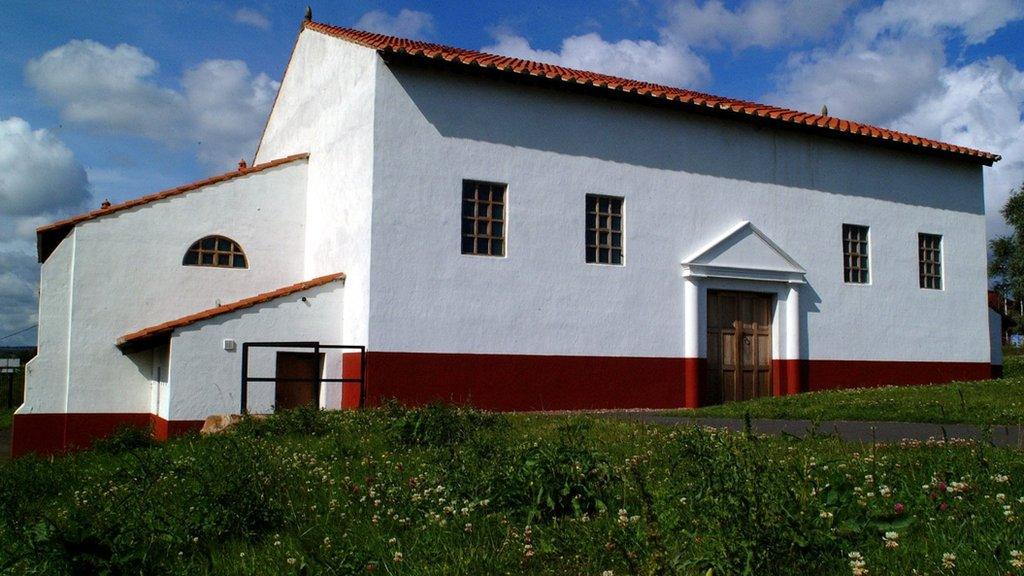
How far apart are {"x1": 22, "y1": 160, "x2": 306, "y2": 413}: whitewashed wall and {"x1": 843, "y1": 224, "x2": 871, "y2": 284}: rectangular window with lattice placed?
11.1 m

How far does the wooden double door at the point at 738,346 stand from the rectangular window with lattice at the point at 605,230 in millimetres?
2201

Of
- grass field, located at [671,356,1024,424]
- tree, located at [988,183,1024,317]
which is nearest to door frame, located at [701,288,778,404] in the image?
grass field, located at [671,356,1024,424]

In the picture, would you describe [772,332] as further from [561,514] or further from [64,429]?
[64,429]

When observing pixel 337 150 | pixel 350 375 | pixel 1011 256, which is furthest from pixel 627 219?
pixel 1011 256

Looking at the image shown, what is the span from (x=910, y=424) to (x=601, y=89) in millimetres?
7261

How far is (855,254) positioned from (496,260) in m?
8.25

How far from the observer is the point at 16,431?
13.6 m

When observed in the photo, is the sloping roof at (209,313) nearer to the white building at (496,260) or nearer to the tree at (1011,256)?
the white building at (496,260)

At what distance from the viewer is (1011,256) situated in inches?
1743

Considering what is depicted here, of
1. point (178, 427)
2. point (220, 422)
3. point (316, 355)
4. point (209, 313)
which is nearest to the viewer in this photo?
point (220, 422)

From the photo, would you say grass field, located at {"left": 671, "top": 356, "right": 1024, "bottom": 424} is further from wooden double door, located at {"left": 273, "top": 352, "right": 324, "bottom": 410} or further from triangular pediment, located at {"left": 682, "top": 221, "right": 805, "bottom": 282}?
wooden double door, located at {"left": 273, "top": 352, "right": 324, "bottom": 410}

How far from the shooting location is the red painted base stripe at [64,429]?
1359 cm

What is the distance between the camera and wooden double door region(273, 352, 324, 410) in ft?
43.0

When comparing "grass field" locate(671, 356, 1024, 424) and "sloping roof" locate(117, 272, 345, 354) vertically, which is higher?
"sloping roof" locate(117, 272, 345, 354)
